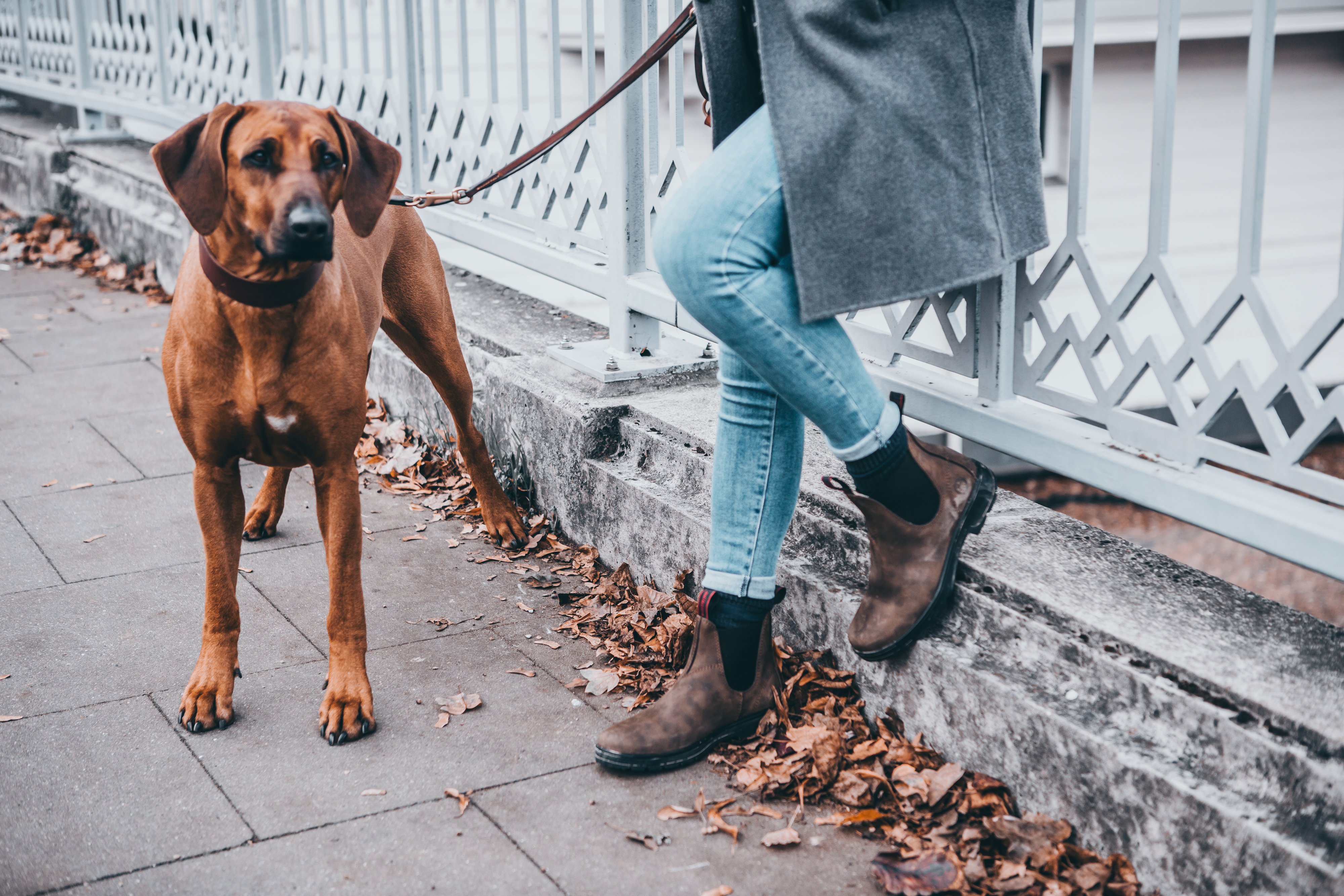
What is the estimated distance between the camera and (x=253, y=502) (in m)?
4.17

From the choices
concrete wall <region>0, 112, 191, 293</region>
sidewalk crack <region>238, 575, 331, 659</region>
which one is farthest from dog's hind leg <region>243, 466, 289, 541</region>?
concrete wall <region>0, 112, 191, 293</region>

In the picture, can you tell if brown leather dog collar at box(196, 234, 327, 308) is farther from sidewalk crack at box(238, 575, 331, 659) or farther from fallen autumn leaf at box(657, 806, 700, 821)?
fallen autumn leaf at box(657, 806, 700, 821)

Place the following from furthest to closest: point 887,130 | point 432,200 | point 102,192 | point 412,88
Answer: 1. point 102,192
2. point 412,88
3. point 432,200
4. point 887,130

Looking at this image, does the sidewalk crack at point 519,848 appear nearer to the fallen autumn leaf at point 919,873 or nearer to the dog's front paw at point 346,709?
the dog's front paw at point 346,709

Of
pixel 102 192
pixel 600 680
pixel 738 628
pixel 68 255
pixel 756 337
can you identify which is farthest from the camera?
pixel 68 255

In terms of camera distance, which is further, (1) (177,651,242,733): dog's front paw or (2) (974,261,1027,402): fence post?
(1) (177,651,242,733): dog's front paw

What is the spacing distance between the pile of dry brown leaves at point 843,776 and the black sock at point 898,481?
19.2 inches

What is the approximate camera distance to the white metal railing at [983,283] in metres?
2.17

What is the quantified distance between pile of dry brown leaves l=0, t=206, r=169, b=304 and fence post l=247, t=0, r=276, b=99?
1.42 meters

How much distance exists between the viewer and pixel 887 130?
2.15m

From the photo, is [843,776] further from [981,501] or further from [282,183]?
[282,183]

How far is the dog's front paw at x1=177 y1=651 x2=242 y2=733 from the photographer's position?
279 cm

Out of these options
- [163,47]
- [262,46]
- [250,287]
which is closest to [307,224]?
[250,287]

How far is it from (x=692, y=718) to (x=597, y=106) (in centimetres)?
154
